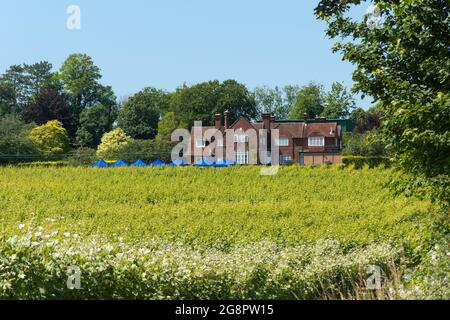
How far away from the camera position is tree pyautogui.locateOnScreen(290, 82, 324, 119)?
76.4m

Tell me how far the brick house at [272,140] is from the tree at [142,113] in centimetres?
1399

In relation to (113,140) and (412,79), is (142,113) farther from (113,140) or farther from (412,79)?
(412,79)

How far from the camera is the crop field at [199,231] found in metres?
10.1

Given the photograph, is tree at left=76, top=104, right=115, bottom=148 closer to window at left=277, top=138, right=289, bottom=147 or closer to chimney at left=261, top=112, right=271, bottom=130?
chimney at left=261, top=112, right=271, bottom=130

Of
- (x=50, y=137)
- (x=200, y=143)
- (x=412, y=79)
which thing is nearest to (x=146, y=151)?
(x=200, y=143)

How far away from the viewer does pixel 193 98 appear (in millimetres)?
65188

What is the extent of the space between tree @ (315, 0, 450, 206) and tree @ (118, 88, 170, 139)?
65935 millimetres

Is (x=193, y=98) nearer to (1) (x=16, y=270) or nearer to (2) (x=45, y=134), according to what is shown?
(2) (x=45, y=134)

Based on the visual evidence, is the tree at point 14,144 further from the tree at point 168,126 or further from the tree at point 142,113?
the tree at point 168,126

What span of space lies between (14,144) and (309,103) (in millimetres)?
34513

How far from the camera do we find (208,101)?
6550 centimetres

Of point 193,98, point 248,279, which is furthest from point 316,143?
point 248,279

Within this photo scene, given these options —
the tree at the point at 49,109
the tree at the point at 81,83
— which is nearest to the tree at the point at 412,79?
the tree at the point at 49,109
